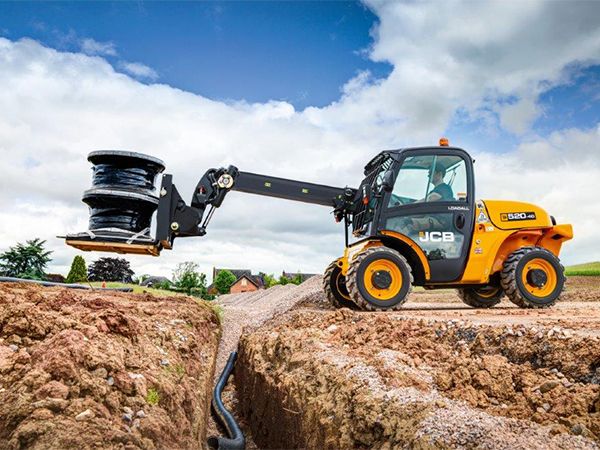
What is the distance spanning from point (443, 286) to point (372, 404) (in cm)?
685

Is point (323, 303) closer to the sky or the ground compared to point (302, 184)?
closer to the ground

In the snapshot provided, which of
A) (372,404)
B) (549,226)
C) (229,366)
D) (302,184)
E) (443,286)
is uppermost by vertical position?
(302,184)

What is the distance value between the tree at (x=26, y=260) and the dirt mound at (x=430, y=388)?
36.3 ft

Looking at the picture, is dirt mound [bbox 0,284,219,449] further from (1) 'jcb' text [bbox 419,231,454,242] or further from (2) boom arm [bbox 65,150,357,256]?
(1) 'jcb' text [bbox 419,231,454,242]

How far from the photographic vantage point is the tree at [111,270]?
65.5 ft

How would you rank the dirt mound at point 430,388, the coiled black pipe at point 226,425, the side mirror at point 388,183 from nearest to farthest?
the dirt mound at point 430,388, the coiled black pipe at point 226,425, the side mirror at point 388,183

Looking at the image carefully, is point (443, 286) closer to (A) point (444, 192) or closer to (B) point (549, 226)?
(A) point (444, 192)

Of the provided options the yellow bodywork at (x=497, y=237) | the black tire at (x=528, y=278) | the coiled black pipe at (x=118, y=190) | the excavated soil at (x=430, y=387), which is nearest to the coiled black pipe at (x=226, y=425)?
the excavated soil at (x=430, y=387)

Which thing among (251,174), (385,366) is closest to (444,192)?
(251,174)

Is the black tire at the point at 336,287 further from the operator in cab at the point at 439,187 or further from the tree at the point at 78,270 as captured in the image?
the tree at the point at 78,270

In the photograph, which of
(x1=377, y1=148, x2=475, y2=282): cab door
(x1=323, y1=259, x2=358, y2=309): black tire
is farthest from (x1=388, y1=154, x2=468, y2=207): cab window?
(x1=323, y1=259, x2=358, y2=309): black tire

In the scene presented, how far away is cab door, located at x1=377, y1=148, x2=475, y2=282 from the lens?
1024 centimetres

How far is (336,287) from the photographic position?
38.3 feet

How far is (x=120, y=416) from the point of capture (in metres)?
3.66
